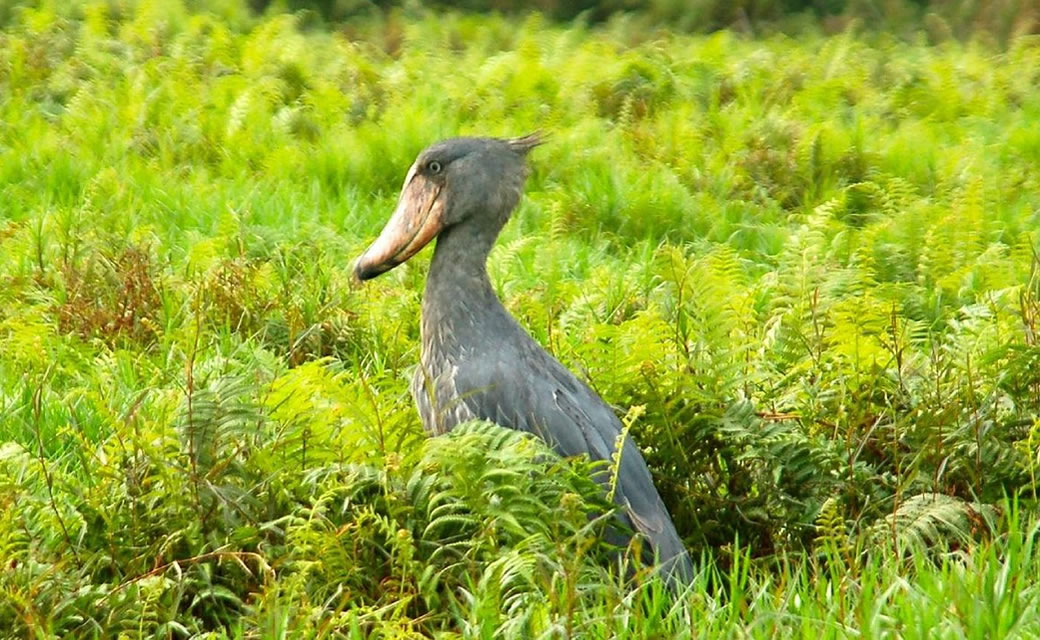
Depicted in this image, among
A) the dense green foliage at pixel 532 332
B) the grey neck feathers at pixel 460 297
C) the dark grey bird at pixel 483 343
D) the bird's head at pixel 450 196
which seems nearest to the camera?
the dense green foliage at pixel 532 332

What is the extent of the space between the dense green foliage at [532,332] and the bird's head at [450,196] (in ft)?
1.32

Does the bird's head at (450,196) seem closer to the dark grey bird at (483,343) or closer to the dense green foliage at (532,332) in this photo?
the dark grey bird at (483,343)

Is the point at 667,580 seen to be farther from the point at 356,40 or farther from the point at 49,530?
the point at 356,40

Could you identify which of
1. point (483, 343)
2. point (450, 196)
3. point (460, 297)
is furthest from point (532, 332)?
point (483, 343)

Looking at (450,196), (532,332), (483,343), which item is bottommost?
(532,332)

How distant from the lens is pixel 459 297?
4.91 m

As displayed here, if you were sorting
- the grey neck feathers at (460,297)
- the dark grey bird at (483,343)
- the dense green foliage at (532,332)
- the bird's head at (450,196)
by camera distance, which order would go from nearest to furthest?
the dense green foliage at (532,332) < the dark grey bird at (483,343) < the grey neck feathers at (460,297) < the bird's head at (450,196)

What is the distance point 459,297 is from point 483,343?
0.69 feet

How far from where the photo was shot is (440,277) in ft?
16.5

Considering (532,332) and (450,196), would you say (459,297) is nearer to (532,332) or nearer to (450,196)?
(450,196)

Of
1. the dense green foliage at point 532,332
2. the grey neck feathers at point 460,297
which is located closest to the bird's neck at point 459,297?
the grey neck feathers at point 460,297

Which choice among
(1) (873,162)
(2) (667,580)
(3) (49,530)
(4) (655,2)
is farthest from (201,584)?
(4) (655,2)

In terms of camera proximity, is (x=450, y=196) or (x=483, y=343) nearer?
(x=483, y=343)

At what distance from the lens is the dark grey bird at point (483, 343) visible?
4336 millimetres
